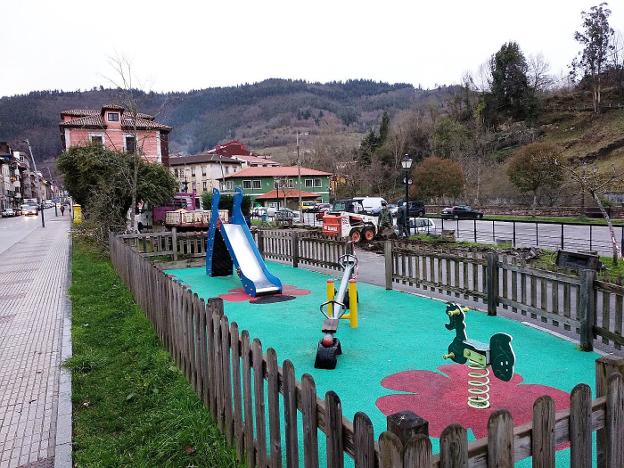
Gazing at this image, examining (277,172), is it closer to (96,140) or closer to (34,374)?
(96,140)

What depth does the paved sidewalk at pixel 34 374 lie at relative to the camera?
160 inches

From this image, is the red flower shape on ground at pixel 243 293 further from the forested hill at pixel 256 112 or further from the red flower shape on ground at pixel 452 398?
the forested hill at pixel 256 112

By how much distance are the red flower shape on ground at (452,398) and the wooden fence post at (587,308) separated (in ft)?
4.73

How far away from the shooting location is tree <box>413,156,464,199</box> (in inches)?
1922

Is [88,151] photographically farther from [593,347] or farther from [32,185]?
[32,185]

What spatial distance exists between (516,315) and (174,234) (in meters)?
11.2

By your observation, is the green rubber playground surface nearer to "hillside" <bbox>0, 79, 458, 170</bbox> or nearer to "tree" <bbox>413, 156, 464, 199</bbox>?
"tree" <bbox>413, 156, 464, 199</bbox>

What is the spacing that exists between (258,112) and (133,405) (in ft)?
599

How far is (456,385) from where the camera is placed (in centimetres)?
509

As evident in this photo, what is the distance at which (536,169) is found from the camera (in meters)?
41.2

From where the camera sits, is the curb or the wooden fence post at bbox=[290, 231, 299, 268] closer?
the curb

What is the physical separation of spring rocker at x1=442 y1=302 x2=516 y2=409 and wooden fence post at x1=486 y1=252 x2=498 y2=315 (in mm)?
3274

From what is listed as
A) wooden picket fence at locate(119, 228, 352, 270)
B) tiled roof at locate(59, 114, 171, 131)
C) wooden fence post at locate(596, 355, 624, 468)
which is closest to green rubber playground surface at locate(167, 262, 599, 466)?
wooden fence post at locate(596, 355, 624, 468)

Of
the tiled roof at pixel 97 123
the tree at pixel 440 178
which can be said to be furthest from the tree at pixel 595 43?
the tiled roof at pixel 97 123
